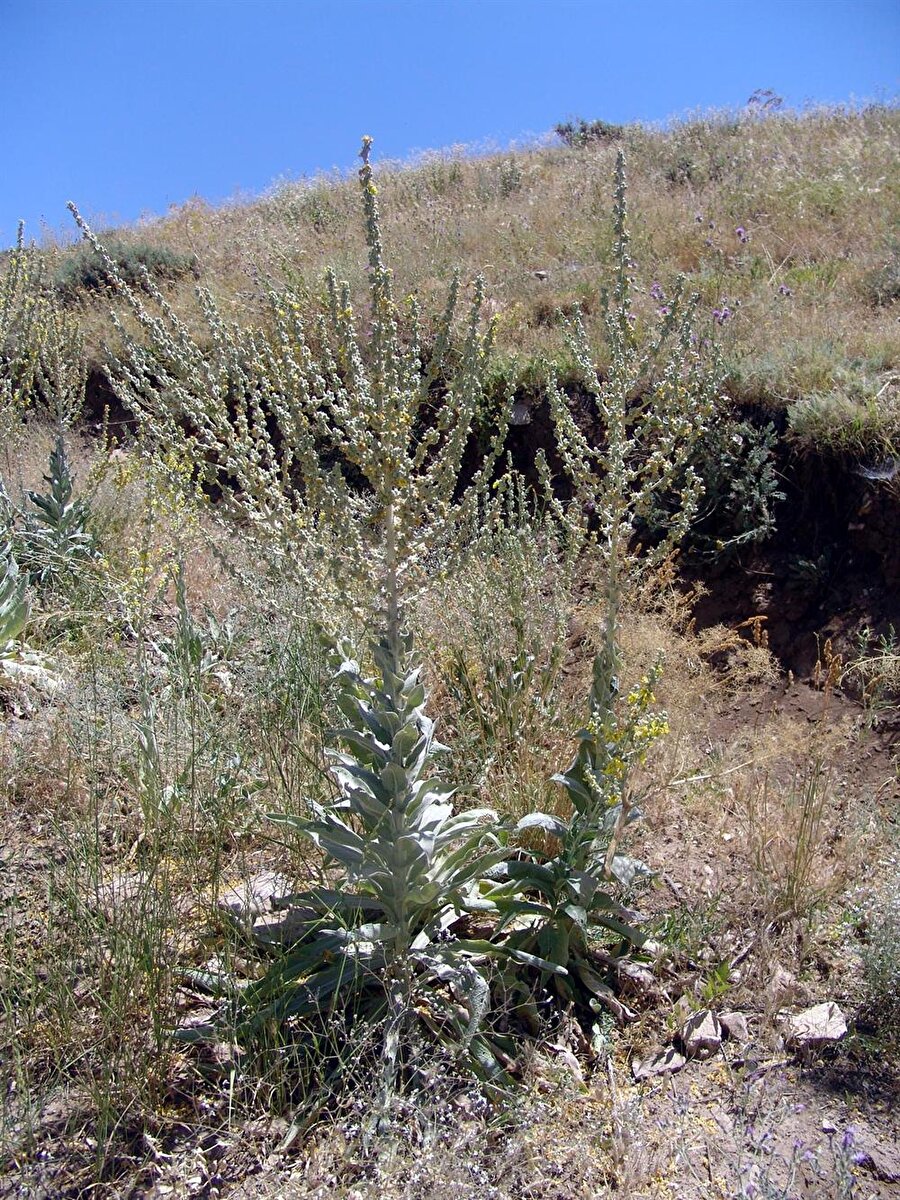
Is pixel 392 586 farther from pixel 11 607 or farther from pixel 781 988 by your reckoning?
pixel 11 607

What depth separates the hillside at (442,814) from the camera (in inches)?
85.2

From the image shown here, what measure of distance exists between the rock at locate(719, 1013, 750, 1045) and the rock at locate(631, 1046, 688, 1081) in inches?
7.2

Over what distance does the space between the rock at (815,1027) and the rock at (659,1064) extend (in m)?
0.36

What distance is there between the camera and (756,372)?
579cm

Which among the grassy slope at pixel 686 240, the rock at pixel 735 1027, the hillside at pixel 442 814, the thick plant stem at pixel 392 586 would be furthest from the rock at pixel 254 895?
the grassy slope at pixel 686 240

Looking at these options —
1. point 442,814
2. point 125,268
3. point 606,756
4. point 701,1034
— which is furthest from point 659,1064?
point 125,268

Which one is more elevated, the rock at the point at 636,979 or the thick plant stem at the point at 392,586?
the thick plant stem at the point at 392,586

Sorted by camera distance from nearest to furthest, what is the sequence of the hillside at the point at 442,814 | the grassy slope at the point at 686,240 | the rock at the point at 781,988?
the hillside at the point at 442,814 < the rock at the point at 781,988 < the grassy slope at the point at 686,240

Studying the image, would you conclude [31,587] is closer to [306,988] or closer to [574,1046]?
[306,988]

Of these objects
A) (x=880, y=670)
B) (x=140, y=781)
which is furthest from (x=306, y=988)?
(x=880, y=670)

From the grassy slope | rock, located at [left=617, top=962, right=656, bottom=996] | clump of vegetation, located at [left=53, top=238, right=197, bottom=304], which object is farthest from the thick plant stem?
clump of vegetation, located at [left=53, top=238, right=197, bottom=304]

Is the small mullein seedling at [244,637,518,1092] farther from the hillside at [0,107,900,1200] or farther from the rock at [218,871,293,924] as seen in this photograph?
the rock at [218,871,293,924]

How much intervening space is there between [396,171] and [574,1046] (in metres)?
15.7

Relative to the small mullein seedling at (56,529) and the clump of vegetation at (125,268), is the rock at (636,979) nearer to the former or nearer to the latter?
the small mullein seedling at (56,529)
